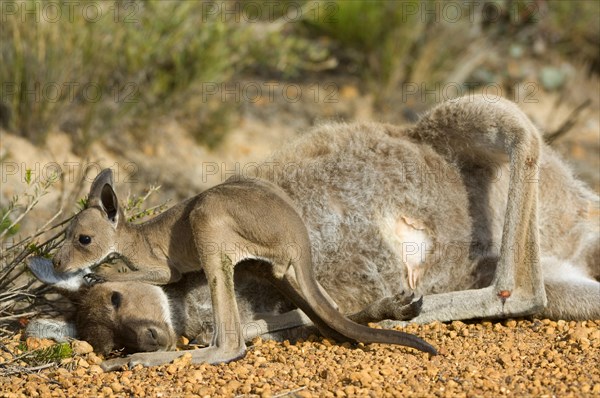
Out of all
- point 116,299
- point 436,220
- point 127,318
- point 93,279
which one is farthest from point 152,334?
point 436,220

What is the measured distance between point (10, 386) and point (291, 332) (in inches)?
63.3

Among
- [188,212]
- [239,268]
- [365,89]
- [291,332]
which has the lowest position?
[291,332]

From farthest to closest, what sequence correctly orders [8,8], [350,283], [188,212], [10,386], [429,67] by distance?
[429,67], [8,8], [350,283], [188,212], [10,386]

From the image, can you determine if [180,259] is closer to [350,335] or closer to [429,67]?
[350,335]

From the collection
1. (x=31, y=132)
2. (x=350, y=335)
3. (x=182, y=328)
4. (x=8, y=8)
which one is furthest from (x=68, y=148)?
(x=350, y=335)

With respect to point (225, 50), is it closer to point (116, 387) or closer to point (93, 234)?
point (93, 234)

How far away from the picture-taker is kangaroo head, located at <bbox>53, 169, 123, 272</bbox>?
491 cm

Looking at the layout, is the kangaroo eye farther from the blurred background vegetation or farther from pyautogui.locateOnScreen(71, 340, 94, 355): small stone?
the blurred background vegetation

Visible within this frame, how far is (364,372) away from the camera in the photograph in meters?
4.31

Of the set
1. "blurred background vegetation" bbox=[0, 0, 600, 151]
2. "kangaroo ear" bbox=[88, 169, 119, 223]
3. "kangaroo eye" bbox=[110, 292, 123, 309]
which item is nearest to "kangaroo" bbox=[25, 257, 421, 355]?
"kangaroo eye" bbox=[110, 292, 123, 309]

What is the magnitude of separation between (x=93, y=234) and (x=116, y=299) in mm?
388

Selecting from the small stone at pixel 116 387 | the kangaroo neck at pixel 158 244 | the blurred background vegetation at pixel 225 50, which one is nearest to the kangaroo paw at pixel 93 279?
the kangaroo neck at pixel 158 244

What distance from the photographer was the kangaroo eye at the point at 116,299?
16.3 ft

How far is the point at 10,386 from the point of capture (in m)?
4.45
